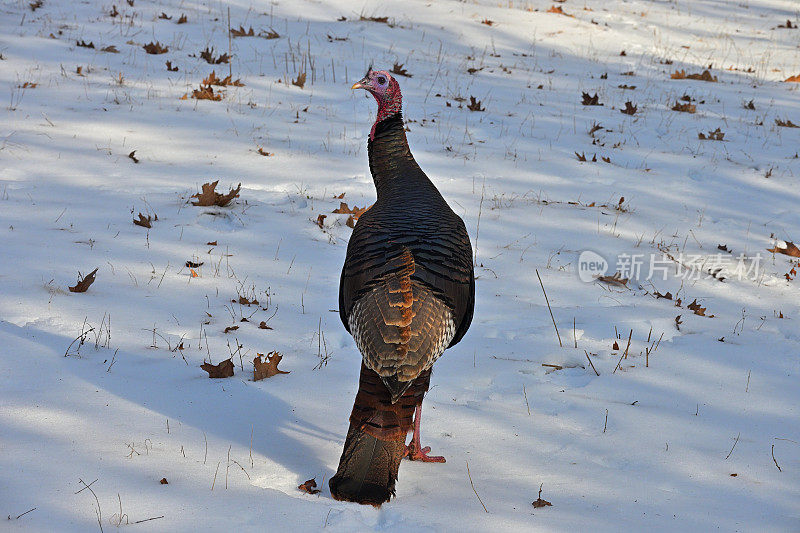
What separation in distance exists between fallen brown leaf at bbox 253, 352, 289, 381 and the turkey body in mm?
858

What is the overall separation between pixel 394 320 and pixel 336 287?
295cm

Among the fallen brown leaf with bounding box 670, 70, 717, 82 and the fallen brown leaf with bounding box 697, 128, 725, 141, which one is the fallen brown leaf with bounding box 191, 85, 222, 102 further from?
the fallen brown leaf with bounding box 670, 70, 717, 82

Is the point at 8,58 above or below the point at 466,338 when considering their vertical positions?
above

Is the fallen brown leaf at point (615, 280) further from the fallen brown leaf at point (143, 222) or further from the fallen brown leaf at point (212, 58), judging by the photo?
the fallen brown leaf at point (212, 58)

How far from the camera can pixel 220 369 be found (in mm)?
4434

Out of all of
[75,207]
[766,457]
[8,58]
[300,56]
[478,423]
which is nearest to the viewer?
[766,457]

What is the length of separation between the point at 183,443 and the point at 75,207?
13.6 ft

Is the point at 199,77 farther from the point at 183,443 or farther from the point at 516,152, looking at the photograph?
the point at 183,443

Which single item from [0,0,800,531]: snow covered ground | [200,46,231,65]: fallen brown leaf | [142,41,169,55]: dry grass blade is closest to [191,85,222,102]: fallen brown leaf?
[0,0,800,531]: snow covered ground

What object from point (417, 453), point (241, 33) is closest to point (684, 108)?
point (241, 33)

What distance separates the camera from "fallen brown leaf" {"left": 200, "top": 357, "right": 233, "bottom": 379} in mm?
4398

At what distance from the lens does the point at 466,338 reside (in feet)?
18.3

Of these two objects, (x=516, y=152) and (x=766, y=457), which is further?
(x=516, y=152)

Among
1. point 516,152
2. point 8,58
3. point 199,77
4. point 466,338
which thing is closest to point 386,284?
point 466,338
